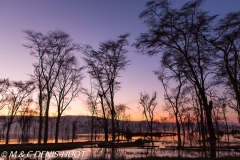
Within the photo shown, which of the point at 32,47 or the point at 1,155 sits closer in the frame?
the point at 1,155

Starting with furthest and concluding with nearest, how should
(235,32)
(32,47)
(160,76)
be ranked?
1. (160,76)
2. (32,47)
3. (235,32)

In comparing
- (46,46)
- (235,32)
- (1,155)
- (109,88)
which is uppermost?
(46,46)

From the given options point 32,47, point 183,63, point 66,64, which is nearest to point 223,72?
point 183,63

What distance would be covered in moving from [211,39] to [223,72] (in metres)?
5.53

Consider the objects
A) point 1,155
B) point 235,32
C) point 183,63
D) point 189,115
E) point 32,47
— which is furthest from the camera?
point 189,115

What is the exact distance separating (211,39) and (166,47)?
435cm

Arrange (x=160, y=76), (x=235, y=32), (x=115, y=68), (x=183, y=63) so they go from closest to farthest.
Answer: (x=235, y=32) → (x=183, y=63) → (x=115, y=68) → (x=160, y=76)

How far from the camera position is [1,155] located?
52.9ft

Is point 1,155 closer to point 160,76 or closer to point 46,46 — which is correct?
point 46,46

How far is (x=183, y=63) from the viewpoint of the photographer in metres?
27.5

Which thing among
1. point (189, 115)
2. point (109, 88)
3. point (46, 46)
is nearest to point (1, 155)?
point (46, 46)

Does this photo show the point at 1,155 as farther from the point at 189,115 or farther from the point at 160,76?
the point at 189,115

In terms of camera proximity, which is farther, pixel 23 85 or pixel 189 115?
pixel 189 115

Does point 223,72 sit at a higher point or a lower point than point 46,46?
lower
